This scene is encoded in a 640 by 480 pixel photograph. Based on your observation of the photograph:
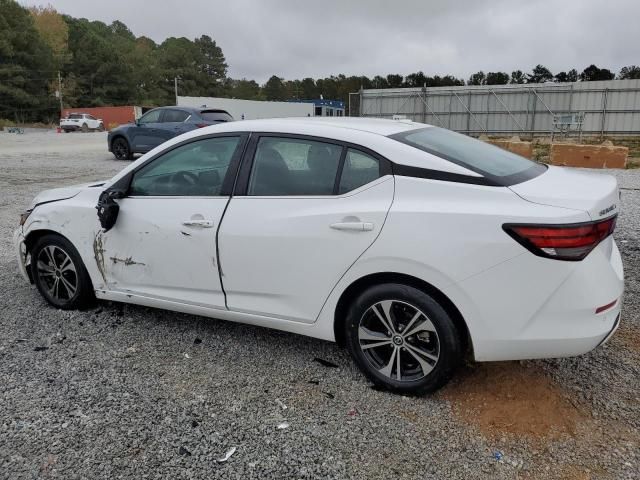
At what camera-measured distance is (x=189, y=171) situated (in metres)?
3.85

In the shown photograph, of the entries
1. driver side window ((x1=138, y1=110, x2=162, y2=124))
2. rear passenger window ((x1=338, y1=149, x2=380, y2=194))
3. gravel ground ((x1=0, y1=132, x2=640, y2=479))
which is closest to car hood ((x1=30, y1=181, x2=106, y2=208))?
gravel ground ((x1=0, y1=132, x2=640, y2=479))

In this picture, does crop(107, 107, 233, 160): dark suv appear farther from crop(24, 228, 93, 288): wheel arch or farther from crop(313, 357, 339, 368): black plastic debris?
crop(313, 357, 339, 368): black plastic debris

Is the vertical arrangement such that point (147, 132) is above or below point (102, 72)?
below

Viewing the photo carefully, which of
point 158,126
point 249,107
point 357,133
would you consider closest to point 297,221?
point 357,133

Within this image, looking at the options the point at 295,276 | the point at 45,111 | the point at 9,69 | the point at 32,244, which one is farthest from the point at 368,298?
the point at 45,111

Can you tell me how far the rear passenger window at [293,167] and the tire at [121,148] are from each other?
47.9ft

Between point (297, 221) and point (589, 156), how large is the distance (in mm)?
13032

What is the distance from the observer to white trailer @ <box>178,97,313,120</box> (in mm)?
37431

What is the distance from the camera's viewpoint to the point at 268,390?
10.7ft

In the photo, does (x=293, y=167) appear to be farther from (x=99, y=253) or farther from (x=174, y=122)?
(x=174, y=122)

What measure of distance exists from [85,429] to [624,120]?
2759cm

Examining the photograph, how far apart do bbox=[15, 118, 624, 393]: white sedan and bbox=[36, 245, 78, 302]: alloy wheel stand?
255mm

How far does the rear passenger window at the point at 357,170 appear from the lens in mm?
3104

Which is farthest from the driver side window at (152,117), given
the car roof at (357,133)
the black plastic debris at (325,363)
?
the black plastic debris at (325,363)
